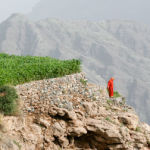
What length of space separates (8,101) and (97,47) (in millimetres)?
107647

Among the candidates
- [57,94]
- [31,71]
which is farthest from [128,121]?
[31,71]

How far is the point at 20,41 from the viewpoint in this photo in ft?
386

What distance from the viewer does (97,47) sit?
11838 centimetres

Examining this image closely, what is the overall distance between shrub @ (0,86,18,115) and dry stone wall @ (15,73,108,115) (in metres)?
1.04

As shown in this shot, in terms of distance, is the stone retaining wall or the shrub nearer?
the shrub

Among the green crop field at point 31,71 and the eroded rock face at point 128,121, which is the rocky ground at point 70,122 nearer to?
the eroded rock face at point 128,121

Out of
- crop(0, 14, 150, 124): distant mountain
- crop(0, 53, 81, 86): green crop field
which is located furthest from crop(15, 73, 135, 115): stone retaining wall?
crop(0, 14, 150, 124): distant mountain

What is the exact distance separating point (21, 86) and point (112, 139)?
A: 671cm

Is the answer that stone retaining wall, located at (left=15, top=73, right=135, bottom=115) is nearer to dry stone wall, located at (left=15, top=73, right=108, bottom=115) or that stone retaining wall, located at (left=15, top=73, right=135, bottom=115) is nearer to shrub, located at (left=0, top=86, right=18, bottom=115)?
dry stone wall, located at (left=15, top=73, right=108, bottom=115)

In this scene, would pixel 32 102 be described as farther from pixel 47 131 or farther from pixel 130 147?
pixel 130 147

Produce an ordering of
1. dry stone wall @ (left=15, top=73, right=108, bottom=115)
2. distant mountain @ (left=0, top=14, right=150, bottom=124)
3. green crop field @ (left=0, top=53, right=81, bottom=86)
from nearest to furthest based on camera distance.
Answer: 1. dry stone wall @ (left=15, top=73, right=108, bottom=115)
2. green crop field @ (left=0, top=53, right=81, bottom=86)
3. distant mountain @ (left=0, top=14, right=150, bottom=124)

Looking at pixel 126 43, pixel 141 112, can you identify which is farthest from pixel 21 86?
pixel 126 43

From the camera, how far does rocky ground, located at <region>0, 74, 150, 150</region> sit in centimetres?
1303

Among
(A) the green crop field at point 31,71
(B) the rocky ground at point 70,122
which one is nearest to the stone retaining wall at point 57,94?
(B) the rocky ground at point 70,122
